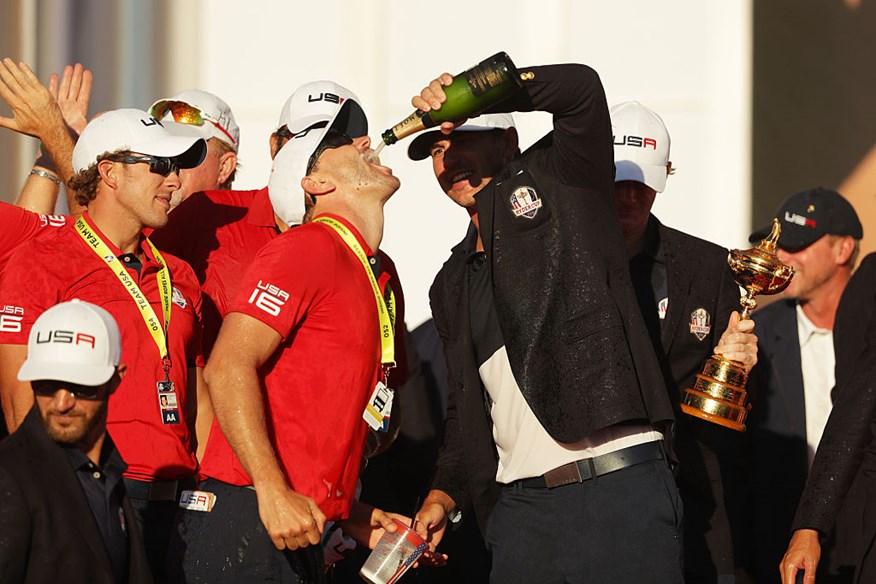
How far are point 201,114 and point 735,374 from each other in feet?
8.33

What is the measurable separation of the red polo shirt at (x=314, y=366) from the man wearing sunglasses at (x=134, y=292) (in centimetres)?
41

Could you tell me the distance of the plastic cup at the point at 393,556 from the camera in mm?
4062

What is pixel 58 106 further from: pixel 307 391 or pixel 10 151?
pixel 10 151

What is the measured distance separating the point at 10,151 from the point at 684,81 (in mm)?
4097

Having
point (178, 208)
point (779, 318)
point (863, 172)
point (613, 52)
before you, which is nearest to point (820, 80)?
point (863, 172)

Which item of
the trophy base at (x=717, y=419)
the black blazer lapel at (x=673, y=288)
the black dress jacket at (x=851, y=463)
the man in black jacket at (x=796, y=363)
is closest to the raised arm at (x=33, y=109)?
the black blazer lapel at (x=673, y=288)

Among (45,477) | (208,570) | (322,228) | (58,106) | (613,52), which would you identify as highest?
(613,52)

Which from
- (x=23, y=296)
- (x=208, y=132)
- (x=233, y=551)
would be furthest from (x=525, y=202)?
(x=208, y=132)

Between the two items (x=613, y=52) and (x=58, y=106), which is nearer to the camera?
(x=58, y=106)

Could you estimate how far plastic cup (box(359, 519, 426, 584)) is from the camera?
4062mm

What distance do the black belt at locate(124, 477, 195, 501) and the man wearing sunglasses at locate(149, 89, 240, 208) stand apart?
1510 mm

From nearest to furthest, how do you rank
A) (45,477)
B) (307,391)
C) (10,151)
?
(45,477) → (307,391) → (10,151)

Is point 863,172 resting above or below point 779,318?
above

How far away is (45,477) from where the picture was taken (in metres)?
3.25
